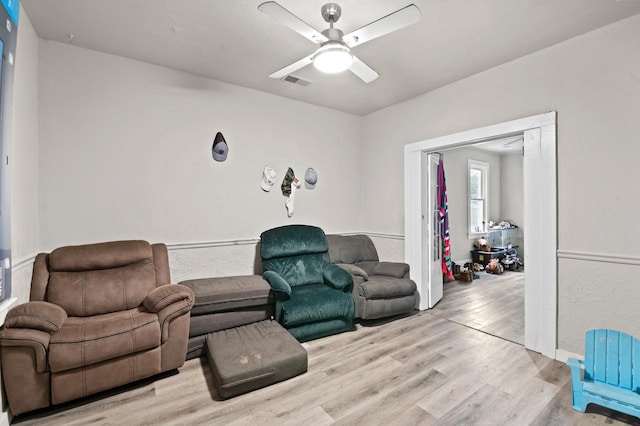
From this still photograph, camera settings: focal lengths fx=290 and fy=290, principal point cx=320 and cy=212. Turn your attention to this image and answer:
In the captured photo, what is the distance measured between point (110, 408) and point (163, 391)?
0.30m

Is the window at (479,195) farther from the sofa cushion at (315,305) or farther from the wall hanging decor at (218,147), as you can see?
the wall hanging decor at (218,147)

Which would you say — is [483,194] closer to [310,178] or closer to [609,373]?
[310,178]

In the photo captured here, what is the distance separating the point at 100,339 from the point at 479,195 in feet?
22.3

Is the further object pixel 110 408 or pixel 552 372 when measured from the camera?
pixel 552 372

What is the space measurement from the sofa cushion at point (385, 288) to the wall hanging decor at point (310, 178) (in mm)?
1471

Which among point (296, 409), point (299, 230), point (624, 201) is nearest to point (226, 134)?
point (299, 230)

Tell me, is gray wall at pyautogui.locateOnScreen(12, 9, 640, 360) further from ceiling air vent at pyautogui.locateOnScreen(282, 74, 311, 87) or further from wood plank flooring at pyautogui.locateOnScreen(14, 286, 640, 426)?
wood plank flooring at pyautogui.locateOnScreen(14, 286, 640, 426)

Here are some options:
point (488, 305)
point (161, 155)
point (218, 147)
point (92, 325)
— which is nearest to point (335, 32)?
point (218, 147)

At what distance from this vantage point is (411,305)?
3.38 meters

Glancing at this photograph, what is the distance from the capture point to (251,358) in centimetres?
209

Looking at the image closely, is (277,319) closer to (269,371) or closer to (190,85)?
(269,371)

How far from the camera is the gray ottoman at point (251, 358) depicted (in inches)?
76.6

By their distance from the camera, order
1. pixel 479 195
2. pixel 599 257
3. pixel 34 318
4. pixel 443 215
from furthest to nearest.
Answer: pixel 479 195 → pixel 443 215 → pixel 599 257 → pixel 34 318

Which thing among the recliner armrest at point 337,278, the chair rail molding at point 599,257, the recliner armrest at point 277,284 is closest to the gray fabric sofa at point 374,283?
the recliner armrest at point 337,278
